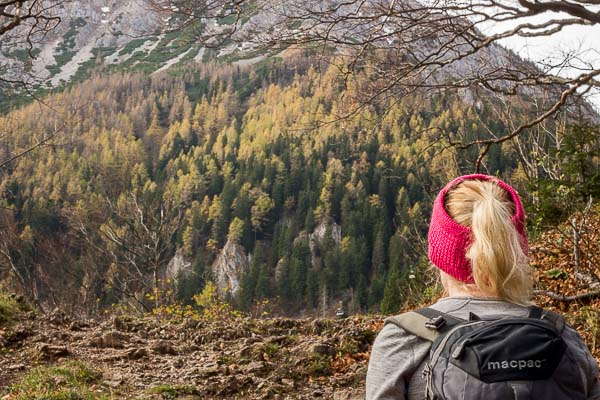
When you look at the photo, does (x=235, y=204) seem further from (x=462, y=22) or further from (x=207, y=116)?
(x=462, y=22)

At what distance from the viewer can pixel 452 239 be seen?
1.59 m

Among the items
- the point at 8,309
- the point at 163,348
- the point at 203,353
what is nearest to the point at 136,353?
the point at 163,348

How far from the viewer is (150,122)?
395 ft

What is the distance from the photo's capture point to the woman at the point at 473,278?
1.51 meters

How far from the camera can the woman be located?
1.51 m

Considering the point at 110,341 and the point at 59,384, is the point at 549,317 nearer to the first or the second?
the point at 59,384

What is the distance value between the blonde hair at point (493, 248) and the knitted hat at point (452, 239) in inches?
0.8

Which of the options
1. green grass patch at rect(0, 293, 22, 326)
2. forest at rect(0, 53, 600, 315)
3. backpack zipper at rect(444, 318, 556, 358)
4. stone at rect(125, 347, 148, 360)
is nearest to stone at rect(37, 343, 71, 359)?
stone at rect(125, 347, 148, 360)

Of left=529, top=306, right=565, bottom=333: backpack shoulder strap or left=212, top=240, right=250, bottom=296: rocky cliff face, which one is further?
left=212, top=240, right=250, bottom=296: rocky cliff face

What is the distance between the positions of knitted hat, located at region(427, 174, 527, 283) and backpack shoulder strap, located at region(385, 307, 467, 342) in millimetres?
147

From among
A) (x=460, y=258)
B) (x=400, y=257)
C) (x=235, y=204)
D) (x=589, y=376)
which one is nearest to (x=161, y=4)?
(x=460, y=258)

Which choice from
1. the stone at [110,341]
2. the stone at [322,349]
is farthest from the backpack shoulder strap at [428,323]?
the stone at [110,341]

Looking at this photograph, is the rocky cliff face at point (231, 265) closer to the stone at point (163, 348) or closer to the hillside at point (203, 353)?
the hillside at point (203, 353)

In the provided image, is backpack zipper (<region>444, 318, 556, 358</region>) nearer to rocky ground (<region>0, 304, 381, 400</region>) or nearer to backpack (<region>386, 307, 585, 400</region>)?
backpack (<region>386, 307, 585, 400</region>)
